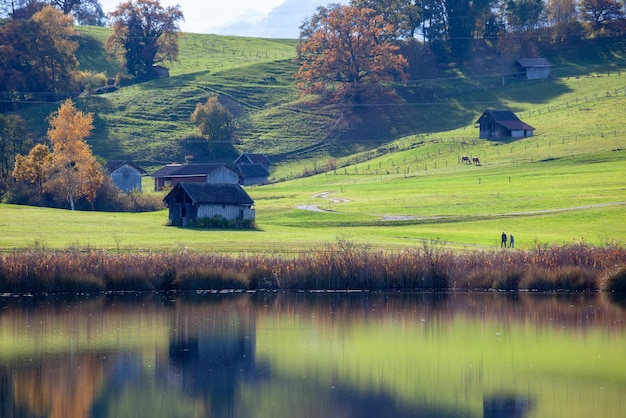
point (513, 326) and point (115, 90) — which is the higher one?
point (115, 90)

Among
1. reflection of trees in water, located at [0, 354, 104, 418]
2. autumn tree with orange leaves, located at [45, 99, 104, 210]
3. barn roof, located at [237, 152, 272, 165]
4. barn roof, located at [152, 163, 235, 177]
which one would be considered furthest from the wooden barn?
reflection of trees in water, located at [0, 354, 104, 418]

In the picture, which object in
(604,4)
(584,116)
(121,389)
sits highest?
(604,4)

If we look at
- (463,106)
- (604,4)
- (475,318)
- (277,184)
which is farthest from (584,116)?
(475,318)

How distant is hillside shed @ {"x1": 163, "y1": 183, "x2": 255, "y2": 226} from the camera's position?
244 feet

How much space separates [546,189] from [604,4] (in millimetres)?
92687

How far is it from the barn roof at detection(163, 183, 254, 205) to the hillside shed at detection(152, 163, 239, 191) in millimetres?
33197

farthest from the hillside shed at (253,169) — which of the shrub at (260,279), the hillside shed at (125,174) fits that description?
the shrub at (260,279)

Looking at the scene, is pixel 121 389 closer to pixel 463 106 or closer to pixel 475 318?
pixel 475 318

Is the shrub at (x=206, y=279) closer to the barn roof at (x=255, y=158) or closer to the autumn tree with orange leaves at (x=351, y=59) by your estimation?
the barn roof at (x=255, y=158)

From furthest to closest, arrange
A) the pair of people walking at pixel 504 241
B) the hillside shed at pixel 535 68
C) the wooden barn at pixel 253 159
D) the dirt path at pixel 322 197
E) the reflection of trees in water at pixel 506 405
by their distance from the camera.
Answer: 1. the hillside shed at pixel 535 68
2. the wooden barn at pixel 253 159
3. the dirt path at pixel 322 197
4. the pair of people walking at pixel 504 241
5. the reflection of trees in water at pixel 506 405

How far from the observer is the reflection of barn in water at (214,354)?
2928cm

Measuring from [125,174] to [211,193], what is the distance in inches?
1530

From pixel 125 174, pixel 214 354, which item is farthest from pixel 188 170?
pixel 214 354

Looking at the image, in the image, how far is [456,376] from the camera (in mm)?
30984
